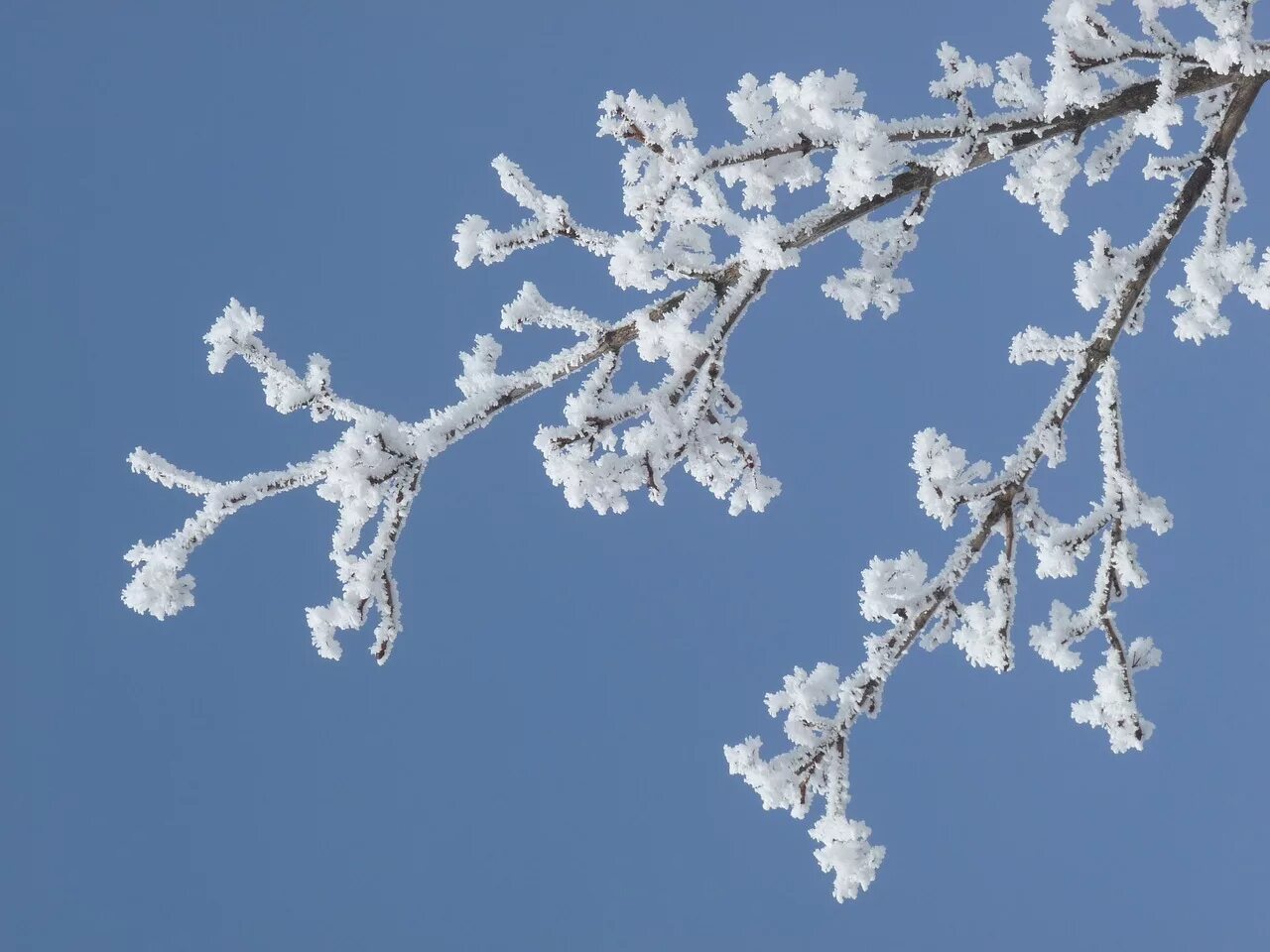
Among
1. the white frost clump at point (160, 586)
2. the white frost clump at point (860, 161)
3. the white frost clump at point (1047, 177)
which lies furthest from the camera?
the white frost clump at point (1047, 177)

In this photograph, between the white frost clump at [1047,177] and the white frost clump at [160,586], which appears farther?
the white frost clump at [1047,177]

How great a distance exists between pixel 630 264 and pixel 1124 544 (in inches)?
102

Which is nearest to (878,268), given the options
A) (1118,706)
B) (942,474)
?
(942,474)

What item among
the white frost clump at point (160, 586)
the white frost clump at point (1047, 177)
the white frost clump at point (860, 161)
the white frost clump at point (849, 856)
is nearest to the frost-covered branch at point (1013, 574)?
the white frost clump at point (849, 856)

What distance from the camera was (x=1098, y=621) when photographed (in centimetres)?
491

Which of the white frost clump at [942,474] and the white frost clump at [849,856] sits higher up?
the white frost clump at [942,474]

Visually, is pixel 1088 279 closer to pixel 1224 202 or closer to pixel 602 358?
pixel 1224 202

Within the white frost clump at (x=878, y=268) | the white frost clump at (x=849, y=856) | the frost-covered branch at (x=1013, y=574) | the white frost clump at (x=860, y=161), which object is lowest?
the white frost clump at (x=849, y=856)

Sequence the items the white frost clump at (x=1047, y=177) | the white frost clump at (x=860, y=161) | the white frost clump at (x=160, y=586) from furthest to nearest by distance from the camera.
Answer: the white frost clump at (x=1047, y=177) < the white frost clump at (x=160, y=586) < the white frost clump at (x=860, y=161)

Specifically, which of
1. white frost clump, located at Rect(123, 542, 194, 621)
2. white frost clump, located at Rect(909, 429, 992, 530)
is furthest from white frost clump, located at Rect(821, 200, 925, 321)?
white frost clump, located at Rect(123, 542, 194, 621)

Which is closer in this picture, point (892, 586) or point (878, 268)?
point (892, 586)

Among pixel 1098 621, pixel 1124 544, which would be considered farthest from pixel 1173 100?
pixel 1098 621

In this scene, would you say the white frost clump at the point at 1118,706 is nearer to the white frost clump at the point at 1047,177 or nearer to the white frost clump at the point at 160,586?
the white frost clump at the point at 1047,177

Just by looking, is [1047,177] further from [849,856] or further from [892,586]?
[849,856]
